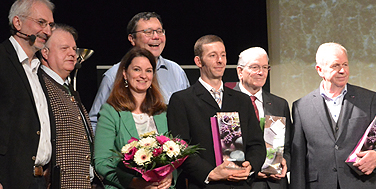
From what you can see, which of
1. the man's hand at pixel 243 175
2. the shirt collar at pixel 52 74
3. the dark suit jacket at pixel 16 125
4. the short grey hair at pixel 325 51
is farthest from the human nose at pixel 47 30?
the short grey hair at pixel 325 51

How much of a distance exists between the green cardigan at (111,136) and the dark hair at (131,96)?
0.17ft

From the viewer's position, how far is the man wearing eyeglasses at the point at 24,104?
7.98ft

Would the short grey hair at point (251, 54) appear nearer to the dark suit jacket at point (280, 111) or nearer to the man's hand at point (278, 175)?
the dark suit jacket at point (280, 111)

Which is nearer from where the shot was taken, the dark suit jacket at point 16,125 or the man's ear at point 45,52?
the dark suit jacket at point 16,125

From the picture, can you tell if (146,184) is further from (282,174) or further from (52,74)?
(282,174)

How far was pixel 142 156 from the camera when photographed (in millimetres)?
2518

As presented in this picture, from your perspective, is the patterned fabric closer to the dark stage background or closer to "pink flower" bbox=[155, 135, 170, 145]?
"pink flower" bbox=[155, 135, 170, 145]

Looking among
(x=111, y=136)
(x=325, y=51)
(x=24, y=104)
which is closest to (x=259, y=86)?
(x=325, y=51)

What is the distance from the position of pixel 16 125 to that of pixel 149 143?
750mm

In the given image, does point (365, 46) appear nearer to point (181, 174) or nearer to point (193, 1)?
point (193, 1)

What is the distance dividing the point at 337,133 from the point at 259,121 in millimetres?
642

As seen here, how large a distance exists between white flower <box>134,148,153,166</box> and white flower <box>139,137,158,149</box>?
0.05 m

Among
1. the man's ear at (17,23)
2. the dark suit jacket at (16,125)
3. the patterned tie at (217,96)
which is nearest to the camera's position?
the dark suit jacket at (16,125)

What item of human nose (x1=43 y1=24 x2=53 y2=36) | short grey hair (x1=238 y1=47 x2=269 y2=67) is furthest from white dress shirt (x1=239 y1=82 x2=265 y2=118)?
human nose (x1=43 y1=24 x2=53 y2=36)
